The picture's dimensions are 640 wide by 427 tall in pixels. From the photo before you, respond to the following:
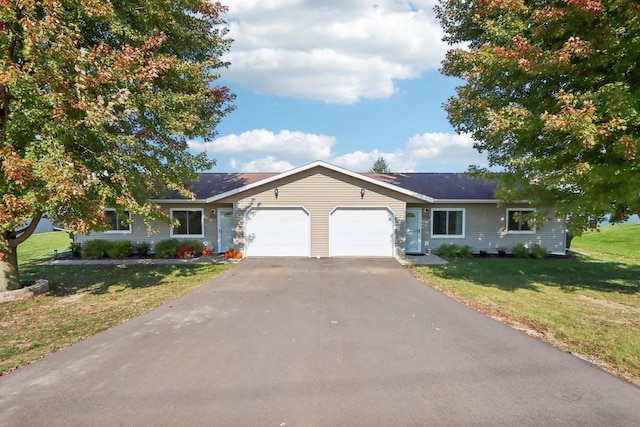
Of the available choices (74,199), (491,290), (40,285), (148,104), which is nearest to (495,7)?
(491,290)

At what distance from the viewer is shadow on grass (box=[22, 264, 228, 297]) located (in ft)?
31.8

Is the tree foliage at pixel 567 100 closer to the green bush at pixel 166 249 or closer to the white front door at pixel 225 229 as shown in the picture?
the white front door at pixel 225 229

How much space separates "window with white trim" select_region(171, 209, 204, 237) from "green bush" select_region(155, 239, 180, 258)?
855 mm

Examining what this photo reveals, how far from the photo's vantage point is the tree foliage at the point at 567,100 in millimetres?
6875

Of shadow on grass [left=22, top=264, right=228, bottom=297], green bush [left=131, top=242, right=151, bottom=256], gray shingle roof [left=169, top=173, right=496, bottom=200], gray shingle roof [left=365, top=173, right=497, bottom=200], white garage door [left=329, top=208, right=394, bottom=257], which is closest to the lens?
shadow on grass [left=22, top=264, right=228, bottom=297]

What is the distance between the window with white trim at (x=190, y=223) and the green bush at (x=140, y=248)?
125 cm

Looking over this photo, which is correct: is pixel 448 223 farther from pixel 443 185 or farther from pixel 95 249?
pixel 95 249

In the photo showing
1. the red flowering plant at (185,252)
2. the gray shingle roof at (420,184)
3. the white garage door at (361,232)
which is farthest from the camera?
the gray shingle roof at (420,184)

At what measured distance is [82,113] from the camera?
24.9ft

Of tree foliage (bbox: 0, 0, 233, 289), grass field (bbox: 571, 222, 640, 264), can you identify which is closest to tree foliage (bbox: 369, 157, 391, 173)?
grass field (bbox: 571, 222, 640, 264)

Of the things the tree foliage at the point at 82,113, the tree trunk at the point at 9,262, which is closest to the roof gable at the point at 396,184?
the tree foliage at the point at 82,113

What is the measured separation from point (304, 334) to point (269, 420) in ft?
7.93

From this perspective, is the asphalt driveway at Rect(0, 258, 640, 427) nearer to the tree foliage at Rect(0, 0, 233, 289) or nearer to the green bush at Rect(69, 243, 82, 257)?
the tree foliage at Rect(0, 0, 233, 289)

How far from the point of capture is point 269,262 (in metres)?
13.6
